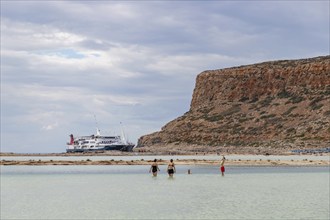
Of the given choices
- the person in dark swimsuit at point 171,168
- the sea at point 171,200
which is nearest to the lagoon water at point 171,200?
the sea at point 171,200

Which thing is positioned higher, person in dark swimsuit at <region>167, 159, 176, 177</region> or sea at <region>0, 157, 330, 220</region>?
person in dark swimsuit at <region>167, 159, 176, 177</region>

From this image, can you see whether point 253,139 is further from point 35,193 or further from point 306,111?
point 35,193

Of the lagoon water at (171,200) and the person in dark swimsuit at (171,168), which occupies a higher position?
the person in dark swimsuit at (171,168)

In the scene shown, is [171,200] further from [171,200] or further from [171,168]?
[171,168]

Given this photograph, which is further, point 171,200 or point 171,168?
point 171,168

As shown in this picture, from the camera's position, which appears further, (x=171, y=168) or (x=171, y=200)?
(x=171, y=168)

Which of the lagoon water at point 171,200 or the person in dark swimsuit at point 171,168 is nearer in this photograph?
the lagoon water at point 171,200

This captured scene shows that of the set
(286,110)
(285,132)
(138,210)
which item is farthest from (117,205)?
(286,110)

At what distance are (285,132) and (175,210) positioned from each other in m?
153

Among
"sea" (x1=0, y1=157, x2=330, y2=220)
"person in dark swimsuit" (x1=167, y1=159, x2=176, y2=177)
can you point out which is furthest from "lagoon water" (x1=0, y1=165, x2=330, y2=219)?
"person in dark swimsuit" (x1=167, y1=159, x2=176, y2=177)

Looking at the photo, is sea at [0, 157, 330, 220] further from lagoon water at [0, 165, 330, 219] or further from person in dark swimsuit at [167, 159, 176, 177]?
person in dark swimsuit at [167, 159, 176, 177]

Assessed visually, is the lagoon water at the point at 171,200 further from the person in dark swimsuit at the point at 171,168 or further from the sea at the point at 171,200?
the person in dark swimsuit at the point at 171,168

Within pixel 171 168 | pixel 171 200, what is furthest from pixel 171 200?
pixel 171 168

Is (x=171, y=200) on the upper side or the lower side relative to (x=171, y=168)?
lower
